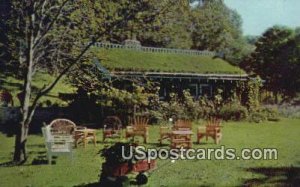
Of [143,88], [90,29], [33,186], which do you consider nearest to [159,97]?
[143,88]

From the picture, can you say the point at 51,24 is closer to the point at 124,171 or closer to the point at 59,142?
the point at 59,142

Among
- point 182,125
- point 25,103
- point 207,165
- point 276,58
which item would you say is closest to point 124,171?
point 182,125

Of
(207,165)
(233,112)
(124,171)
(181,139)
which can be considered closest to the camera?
(124,171)

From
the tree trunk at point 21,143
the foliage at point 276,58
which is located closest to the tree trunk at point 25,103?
the tree trunk at point 21,143

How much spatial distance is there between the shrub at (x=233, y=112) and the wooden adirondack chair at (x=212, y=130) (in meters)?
0.20

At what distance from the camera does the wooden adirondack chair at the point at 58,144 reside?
32.5 ft

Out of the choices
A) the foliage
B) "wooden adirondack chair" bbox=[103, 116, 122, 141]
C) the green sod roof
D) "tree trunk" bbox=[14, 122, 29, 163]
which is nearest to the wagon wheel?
"wooden adirondack chair" bbox=[103, 116, 122, 141]

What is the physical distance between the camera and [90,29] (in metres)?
9.62

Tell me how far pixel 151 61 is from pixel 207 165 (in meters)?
2.05

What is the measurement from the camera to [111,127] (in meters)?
9.90

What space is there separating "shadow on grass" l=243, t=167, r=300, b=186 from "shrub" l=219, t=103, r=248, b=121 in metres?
0.94

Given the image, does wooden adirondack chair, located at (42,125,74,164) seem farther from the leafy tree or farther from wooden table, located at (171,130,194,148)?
wooden table, located at (171,130,194,148)

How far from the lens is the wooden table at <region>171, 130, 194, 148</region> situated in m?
10.4

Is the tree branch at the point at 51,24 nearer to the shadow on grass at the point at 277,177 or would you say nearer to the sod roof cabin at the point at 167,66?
the sod roof cabin at the point at 167,66
